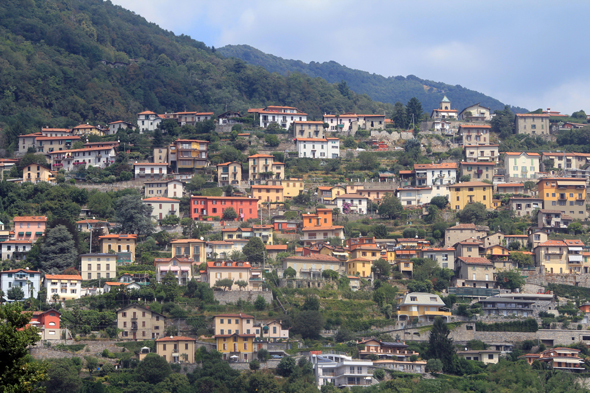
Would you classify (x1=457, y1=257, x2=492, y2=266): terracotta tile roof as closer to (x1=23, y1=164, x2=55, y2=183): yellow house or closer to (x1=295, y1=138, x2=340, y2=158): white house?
(x1=295, y1=138, x2=340, y2=158): white house

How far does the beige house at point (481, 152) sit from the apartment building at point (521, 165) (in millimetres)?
3940

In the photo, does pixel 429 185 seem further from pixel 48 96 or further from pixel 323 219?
pixel 48 96

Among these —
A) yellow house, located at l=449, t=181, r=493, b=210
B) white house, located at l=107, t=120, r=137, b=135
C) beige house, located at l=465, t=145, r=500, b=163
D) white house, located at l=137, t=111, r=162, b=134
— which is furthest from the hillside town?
white house, located at l=137, t=111, r=162, b=134

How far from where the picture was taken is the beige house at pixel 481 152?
89938 millimetres

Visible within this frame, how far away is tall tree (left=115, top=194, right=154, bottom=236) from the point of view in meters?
71.2

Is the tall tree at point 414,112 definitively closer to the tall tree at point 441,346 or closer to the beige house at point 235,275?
the beige house at point 235,275

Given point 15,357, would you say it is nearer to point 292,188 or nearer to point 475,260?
point 475,260

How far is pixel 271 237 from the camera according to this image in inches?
2813

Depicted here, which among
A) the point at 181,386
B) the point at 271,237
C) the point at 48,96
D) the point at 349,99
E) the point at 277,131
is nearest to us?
the point at 181,386

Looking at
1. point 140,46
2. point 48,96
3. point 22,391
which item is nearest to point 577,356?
point 22,391

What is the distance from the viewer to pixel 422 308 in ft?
201

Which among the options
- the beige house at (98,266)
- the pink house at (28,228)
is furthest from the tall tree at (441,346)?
the pink house at (28,228)

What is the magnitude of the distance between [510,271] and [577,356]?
10.8 meters

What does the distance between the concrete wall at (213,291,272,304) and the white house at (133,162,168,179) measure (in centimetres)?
2593
